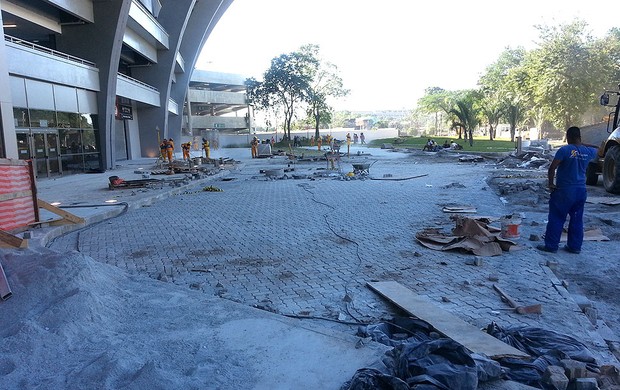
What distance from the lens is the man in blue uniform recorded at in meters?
6.25

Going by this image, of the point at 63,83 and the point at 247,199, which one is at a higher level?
the point at 63,83

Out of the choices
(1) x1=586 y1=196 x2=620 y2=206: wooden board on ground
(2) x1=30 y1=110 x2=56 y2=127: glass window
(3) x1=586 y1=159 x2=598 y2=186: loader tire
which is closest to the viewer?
(1) x1=586 y1=196 x2=620 y2=206: wooden board on ground

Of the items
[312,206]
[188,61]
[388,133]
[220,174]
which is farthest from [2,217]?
[388,133]

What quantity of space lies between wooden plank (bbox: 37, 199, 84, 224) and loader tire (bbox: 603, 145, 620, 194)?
476 inches

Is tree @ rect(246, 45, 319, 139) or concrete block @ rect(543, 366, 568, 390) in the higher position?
tree @ rect(246, 45, 319, 139)

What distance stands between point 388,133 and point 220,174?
66818mm

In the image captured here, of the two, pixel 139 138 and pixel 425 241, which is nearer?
pixel 425 241

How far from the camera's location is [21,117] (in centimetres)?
1788

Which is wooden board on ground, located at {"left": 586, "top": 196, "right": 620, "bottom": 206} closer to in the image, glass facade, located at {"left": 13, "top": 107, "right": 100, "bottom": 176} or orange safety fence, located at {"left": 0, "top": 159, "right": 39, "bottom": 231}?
orange safety fence, located at {"left": 0, "top": 159, "right": 39, "bottom": 231}

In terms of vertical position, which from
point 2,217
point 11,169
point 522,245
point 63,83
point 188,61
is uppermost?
point 188,61

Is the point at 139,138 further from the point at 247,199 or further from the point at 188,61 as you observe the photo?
the point at 247,199

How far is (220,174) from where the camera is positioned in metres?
20.5

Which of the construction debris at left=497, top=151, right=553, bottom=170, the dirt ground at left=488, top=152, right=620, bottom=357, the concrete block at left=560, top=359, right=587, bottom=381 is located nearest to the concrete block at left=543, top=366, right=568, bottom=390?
the concrete block at left=560, top=359, right=587, bottom=381

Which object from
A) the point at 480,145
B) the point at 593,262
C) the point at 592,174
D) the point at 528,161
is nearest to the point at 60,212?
the point at 593,262
